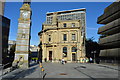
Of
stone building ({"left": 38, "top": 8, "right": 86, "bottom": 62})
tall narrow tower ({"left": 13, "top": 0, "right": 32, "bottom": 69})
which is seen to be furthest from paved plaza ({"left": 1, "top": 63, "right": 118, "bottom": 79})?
stone building ({"left": 38, "top": 8, "right": 86, "bottom": 62})

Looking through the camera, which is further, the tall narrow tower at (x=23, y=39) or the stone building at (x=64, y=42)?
the stone building at (x=64, y=42)

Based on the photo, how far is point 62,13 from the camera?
359 ft

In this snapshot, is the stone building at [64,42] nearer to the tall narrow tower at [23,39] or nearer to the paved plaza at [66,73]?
the paved plaza at [66,73]

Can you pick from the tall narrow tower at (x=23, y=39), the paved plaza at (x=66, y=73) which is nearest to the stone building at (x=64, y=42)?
the paved plaza at (x=66, y=73)

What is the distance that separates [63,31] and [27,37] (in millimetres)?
24691

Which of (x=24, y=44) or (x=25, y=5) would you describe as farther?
(x=25, y=5)

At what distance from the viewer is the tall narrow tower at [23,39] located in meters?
17.0

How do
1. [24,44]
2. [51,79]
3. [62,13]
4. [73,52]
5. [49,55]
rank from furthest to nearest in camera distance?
[62,13]
[49,55]
[73,52]
[24,44]
[51,79]

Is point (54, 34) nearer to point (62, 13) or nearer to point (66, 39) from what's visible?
point (66, 39)

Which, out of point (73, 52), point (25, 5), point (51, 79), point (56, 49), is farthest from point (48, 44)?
point (51, 79)

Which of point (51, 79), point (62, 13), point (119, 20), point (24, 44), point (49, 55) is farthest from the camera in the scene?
point (62, 13)

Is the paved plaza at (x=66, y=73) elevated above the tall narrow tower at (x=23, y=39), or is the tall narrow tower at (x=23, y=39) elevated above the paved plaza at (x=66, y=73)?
the tall narrow tower at (x=23, y=39)

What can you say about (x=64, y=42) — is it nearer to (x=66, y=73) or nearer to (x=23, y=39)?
(x=23, y=39)

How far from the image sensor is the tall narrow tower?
16984 mm
